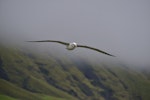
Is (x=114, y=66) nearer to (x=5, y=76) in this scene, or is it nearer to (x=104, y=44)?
(x=104, y=44)

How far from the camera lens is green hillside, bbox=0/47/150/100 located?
3893 inches

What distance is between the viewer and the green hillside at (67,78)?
98.9 metres

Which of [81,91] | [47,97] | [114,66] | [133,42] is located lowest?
[47,97]

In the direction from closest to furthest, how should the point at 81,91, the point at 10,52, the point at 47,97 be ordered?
the point at 47,97, the point at 10,52, the point at 81,91

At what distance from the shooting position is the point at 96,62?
367 feet

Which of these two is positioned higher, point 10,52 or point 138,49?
point 138,49

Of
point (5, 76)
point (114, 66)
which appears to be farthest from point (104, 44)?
point (5, 76)

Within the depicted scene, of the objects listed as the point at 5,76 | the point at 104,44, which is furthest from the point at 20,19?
the point at 104,44

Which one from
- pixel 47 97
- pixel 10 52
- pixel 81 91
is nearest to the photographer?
pixel 47 97

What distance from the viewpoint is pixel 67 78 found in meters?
111

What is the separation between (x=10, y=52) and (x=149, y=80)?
38021 mm

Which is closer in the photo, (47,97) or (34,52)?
(47,97)

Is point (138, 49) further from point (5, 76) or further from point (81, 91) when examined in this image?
point (5, 76)

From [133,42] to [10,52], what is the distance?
3595cm
